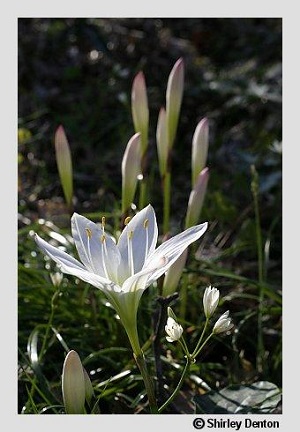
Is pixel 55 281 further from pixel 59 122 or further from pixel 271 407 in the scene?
pixel 59 122

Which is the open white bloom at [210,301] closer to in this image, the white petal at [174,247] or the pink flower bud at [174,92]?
the white petal at [174,247]

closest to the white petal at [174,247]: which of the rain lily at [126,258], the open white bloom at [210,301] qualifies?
the rain lily at [126,258]

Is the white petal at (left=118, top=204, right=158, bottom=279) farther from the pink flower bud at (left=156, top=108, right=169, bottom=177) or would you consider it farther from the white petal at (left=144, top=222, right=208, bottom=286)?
the pink flower bud at (left=156, top=108, right=169, bottom=177)

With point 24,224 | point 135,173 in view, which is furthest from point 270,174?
point 135,173

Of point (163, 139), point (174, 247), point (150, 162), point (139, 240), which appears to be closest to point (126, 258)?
point (139, 240)

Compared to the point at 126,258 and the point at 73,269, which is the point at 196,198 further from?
the point at 73,269

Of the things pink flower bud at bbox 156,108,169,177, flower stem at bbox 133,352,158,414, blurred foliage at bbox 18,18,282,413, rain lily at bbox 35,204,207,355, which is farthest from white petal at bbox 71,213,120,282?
pink flower bud at bbox 156,108,169,177

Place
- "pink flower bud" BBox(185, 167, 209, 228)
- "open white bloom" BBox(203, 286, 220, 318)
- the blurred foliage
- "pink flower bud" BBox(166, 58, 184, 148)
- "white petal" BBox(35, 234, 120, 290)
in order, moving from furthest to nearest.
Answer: the blurred foliage, "pink flower bud" BBox(166, 58, 184, 148), "pink flower bud" BBox(185, 167, 209, 228), "open white bloom" BBox(203, 286, 220, 318), "white petal" BBox(35, 234, 120, 290)

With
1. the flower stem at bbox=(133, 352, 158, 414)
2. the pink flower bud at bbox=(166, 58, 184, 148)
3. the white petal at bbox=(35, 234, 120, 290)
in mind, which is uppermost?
the pink flower bud at bbox=(166, 58, 184, 148)
